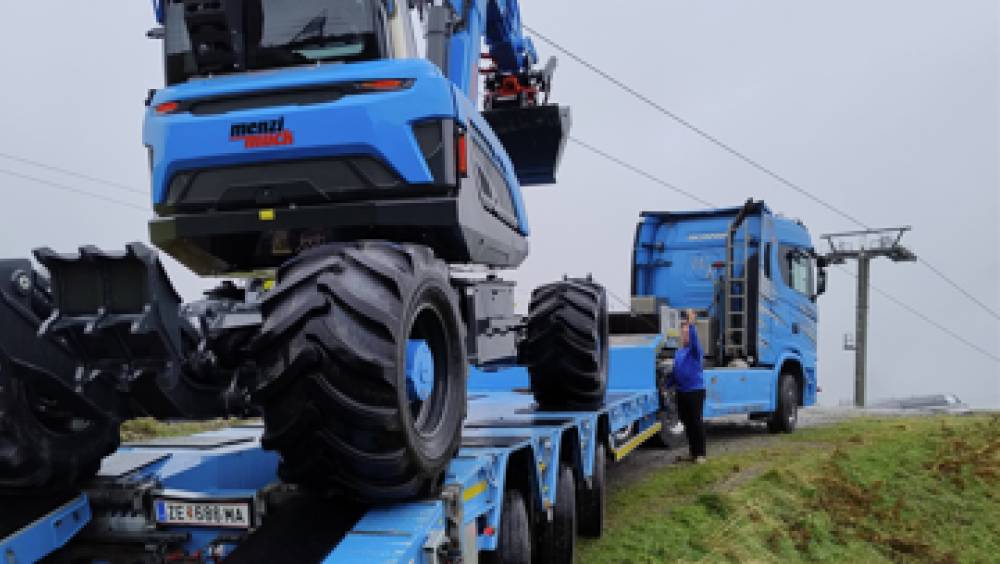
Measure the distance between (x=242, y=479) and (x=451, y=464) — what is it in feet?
4.48

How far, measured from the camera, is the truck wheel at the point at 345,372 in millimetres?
3213

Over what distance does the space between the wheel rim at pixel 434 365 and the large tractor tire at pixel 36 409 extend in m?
1.50

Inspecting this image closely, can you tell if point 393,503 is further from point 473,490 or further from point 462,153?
point 462,153

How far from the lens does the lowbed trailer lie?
133 inches

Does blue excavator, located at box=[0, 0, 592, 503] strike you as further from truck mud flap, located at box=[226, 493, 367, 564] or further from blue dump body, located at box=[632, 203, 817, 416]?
blue dump body, located at box=[632, 203, 817, 416]

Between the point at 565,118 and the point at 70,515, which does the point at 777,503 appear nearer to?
the point at 565,118

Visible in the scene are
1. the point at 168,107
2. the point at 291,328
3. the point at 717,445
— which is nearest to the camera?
the point at 291,328

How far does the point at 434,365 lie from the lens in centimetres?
409

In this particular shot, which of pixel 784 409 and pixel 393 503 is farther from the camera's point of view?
pixel 784 409

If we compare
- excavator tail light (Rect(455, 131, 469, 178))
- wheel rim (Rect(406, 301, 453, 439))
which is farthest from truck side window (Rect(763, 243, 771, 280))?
wheel rim (Rect(406, 301, 453, 439))

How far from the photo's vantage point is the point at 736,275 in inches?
477

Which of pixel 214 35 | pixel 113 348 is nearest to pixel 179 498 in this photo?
pixel 113 348

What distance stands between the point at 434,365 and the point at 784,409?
397 inches

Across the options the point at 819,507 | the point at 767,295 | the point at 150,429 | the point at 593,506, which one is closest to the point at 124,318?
the point at 593,506
